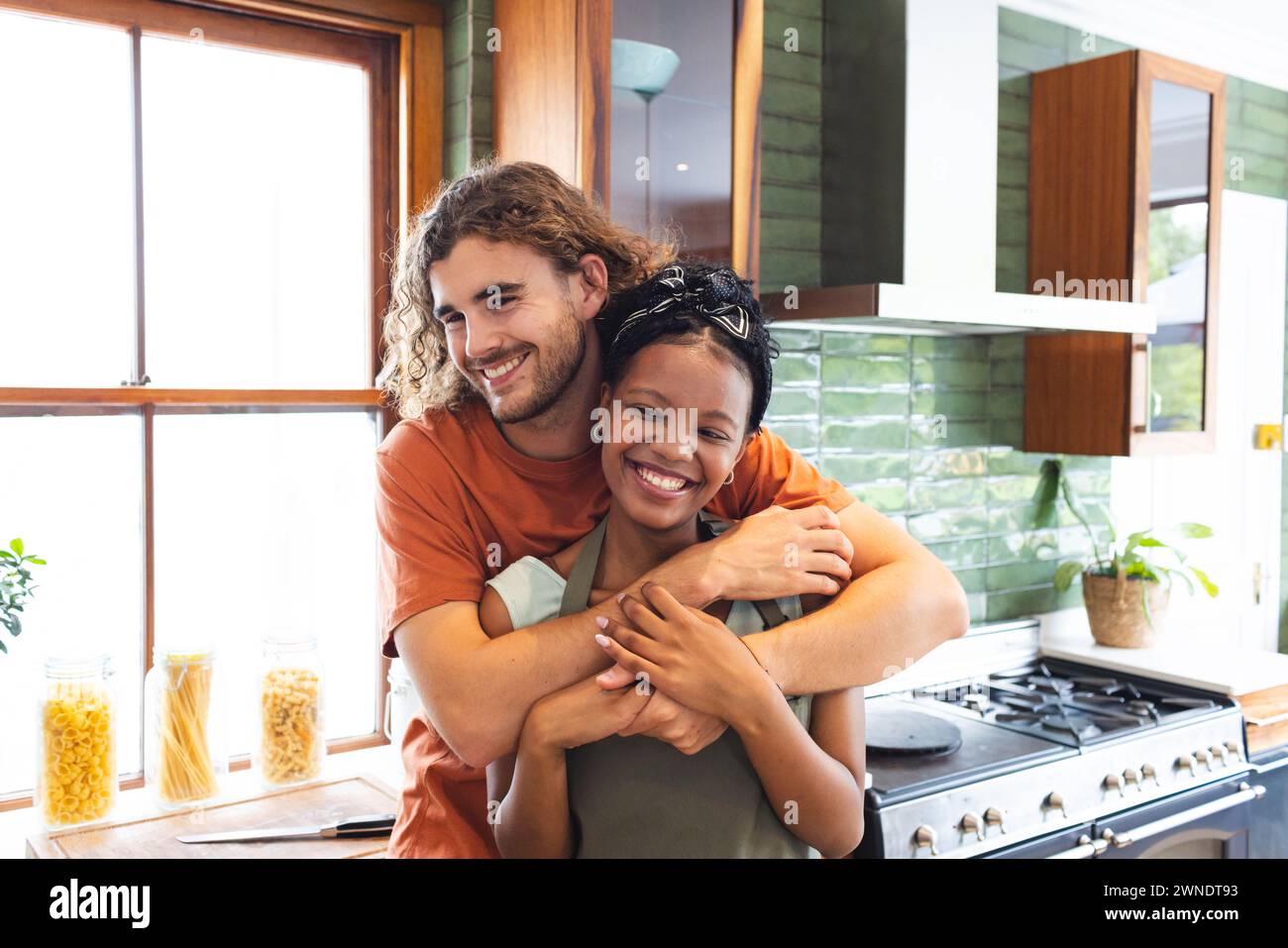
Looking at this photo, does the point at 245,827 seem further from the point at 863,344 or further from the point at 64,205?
the point at 863,344

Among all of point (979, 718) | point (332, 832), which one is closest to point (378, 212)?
point (332, 832)

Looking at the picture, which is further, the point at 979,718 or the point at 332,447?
the point at 979,718

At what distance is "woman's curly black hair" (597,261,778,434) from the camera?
1.28 metres

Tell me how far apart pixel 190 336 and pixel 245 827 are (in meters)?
0.93

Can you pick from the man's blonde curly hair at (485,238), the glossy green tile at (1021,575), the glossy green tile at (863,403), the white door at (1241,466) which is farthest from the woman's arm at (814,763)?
the white door at (1241,466)

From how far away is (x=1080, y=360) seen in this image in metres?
3.12

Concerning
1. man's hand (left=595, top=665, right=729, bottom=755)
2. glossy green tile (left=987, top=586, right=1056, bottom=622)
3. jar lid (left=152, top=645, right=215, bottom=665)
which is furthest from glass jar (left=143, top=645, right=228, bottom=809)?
glossy green tile (left=987, top=586, right=1056, bottom=622)

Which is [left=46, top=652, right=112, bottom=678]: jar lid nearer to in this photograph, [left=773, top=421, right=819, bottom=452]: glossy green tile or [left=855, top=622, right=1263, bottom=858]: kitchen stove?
[left=855, top=622, right=1263, bottom=858]: kitchen stove

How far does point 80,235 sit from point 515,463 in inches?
43.5

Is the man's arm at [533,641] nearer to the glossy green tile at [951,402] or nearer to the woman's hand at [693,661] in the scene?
the woman's hand at [693,661]

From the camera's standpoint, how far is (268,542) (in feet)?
7.39

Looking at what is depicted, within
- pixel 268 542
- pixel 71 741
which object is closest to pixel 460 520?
pixel 71 741
